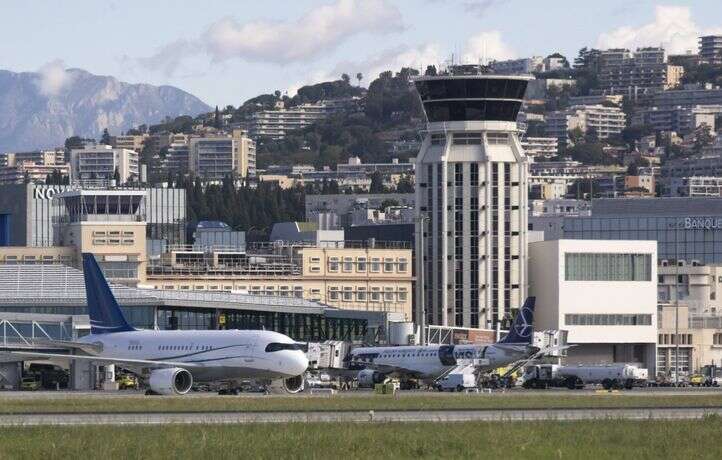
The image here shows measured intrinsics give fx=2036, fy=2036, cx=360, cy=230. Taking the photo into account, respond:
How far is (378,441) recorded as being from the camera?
66.3 m

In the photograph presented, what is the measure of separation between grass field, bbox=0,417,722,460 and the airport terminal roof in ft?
363

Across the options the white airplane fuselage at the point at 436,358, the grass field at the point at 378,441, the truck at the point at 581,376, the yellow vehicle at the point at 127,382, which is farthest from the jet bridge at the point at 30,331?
the grass field at the point at 378,441

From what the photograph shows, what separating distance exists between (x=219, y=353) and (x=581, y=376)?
4232 cm

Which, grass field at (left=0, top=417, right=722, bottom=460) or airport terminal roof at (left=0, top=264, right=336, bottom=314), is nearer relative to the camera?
grass field at (left=0, top=417, right=722, bottom=460)

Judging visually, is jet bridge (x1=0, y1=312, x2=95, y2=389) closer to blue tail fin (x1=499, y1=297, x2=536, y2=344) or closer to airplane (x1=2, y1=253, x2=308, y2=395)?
airplane (x1=2, y1=253, x2=308, y2=395)

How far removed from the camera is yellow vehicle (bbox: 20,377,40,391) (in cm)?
14425

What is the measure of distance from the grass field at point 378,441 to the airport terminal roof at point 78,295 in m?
Result: 111

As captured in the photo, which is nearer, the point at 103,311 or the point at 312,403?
the point at 312,403

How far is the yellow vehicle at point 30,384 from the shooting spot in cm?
14425

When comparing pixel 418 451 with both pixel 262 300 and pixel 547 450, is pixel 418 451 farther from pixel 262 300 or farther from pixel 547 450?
pixel 262 300

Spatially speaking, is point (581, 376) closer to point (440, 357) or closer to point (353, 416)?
point (440, 357)

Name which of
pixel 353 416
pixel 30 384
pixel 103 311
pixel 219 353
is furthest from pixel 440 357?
pixel 353 416

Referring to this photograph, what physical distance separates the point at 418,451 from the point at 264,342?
190 feet

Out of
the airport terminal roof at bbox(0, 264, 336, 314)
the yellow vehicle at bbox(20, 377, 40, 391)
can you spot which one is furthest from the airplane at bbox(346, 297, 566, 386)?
the airport terminal roof at bbox(0, 264, 336, 314)
